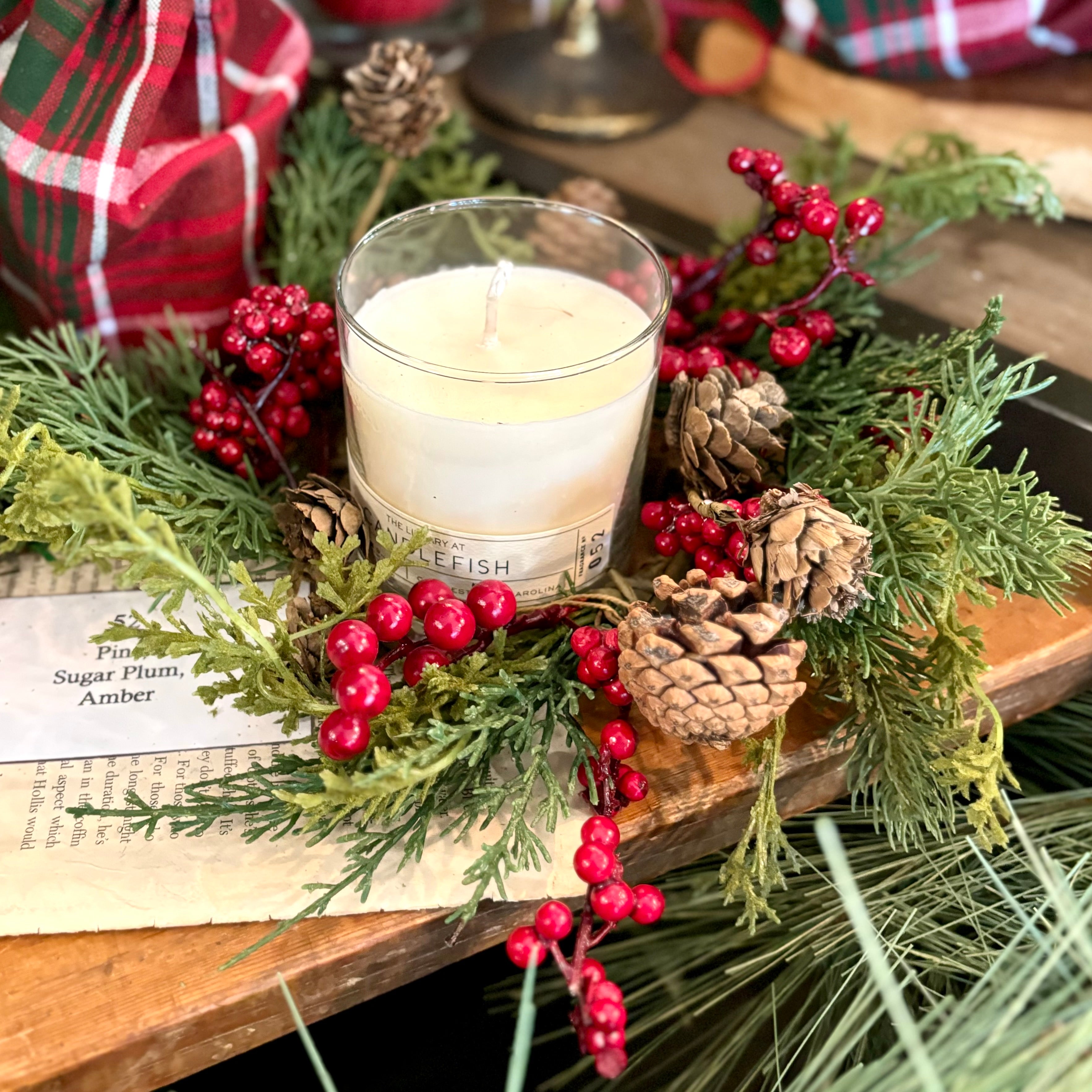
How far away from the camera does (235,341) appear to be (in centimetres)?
54

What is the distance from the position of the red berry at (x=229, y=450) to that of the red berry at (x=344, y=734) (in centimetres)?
22

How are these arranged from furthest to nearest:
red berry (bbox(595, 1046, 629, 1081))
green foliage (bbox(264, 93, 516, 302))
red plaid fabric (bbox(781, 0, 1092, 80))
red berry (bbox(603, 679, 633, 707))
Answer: red plaid fabric (bbox(781, 0, 1092, 80))
green foliage (bbox(264, 93, 516, 302))
red berry (bbox(603, 679, 633, 707))
red berry (bbox(595, 1046, 629, 1081))

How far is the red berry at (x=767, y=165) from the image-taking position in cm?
55

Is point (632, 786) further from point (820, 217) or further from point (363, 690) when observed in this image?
point (820, 217)

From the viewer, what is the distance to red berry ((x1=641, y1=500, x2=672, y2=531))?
51 centimetres

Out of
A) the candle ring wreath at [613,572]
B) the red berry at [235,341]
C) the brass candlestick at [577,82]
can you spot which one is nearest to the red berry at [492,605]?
the candle ring wreath at [613,572]

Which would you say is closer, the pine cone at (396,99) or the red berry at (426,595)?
the red berry at (426,595)

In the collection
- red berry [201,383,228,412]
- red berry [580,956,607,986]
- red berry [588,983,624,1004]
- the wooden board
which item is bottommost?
the wooden board

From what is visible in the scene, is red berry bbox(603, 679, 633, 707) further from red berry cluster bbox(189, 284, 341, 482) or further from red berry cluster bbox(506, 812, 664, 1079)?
red berry cluster bbox(189, 284, 341, 482)

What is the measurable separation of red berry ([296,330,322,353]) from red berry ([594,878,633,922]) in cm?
31

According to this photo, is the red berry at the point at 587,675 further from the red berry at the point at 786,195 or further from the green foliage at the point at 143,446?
the red berry at the point at 786,195

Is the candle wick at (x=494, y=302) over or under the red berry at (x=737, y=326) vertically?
over

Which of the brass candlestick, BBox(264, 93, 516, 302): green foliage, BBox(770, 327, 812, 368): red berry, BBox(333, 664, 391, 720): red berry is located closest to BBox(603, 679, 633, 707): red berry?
BBox(333, 664, 391, 720): red berry

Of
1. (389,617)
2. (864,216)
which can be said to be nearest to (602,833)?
(389,617)
